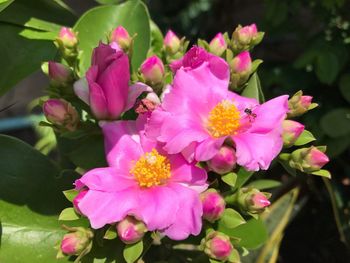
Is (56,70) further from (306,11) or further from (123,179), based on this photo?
(306,11)

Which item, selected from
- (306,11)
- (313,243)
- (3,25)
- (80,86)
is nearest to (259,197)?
(80,86)

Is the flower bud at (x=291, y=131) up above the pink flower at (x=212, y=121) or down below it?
below

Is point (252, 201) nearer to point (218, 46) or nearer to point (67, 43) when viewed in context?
point (218, 46)

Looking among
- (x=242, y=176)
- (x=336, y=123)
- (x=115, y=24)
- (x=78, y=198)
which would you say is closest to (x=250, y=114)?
(x=242, y=176)

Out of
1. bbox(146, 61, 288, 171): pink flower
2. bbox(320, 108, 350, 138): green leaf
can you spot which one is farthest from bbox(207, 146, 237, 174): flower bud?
bbox(320, 108, 350, 138): green leaf

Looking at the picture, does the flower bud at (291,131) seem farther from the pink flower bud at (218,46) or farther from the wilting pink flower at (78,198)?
the wilting pink flower at (78,198)

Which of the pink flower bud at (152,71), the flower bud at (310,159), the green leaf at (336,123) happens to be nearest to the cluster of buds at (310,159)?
the flower bud at (310,159)
